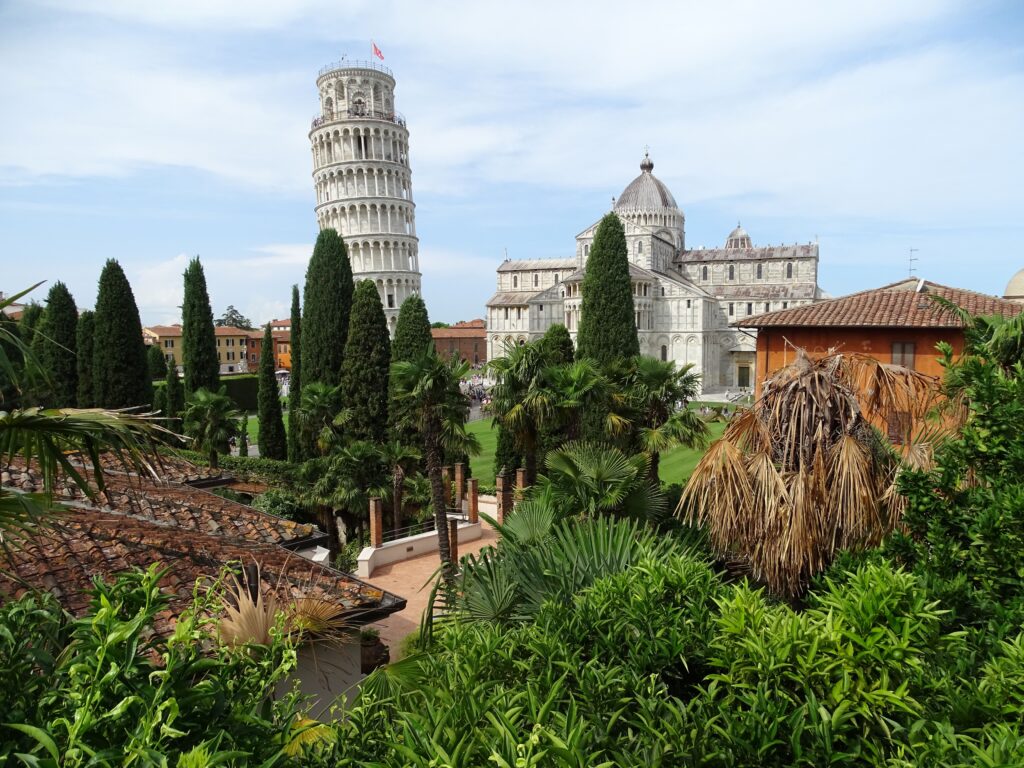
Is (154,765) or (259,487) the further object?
(259,487)

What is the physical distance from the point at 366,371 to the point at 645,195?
69194 millimetres

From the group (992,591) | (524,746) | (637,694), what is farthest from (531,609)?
(992,591)

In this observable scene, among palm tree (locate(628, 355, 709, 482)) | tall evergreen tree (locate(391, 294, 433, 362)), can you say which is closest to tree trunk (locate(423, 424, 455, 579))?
palm tree (locate(628, 355, 709, 482))

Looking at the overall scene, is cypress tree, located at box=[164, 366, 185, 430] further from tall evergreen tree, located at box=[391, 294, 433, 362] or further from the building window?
the building window

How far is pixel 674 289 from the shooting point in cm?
7000

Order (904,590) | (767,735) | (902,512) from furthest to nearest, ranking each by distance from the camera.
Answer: (902,512)
(904,590)
(767,735)

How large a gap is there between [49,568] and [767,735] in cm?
689

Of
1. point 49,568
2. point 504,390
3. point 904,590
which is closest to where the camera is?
point 904,590

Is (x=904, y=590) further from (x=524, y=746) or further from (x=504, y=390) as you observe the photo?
(x=504, y=390)

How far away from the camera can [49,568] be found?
639 centimetres

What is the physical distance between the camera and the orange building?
13.9 meters

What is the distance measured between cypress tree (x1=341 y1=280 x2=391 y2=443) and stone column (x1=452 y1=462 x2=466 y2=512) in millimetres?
3128

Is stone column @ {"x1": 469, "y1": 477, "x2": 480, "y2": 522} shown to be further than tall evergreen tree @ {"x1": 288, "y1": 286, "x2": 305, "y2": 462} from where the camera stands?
No

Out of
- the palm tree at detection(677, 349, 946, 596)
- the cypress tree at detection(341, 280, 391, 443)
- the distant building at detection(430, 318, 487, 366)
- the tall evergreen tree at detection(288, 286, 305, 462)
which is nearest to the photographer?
the palm tree at detection(677, 349, 946, 596)
